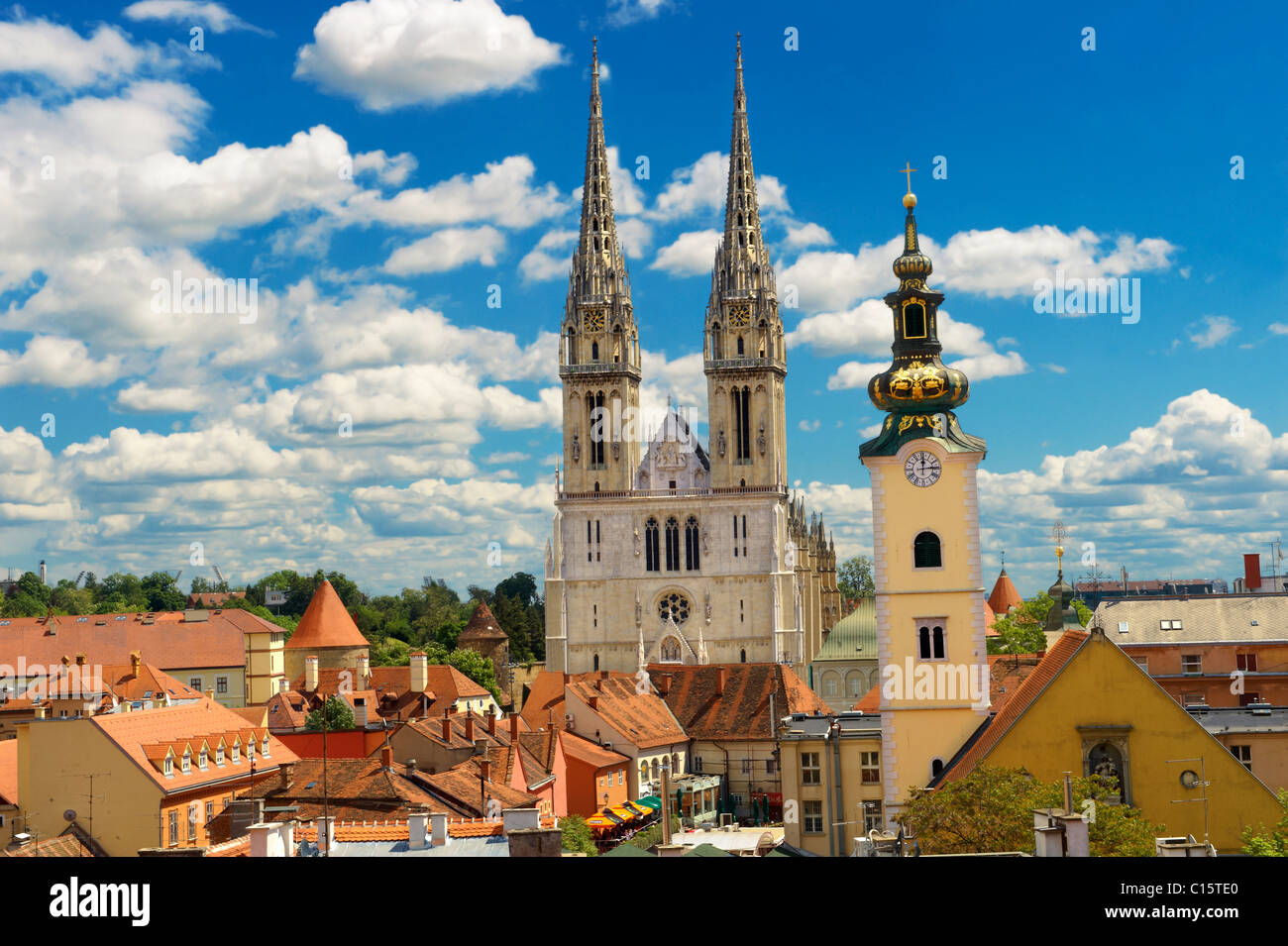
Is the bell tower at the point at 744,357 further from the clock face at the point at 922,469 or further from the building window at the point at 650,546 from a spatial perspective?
the clock face at the point at 922,469

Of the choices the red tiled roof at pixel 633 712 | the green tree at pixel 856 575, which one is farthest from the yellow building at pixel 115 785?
the green tree at pixel 856 575

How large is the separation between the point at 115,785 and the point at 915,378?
923 inches

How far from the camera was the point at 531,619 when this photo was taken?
155m

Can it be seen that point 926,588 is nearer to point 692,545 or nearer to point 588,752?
point 588,752

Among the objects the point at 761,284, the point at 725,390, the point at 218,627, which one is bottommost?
the point at 218,627

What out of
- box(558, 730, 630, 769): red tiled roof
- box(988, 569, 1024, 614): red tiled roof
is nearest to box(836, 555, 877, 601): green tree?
box(988, 569, 1024, 614): red tiled roof

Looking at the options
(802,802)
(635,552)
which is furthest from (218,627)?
(802,802)

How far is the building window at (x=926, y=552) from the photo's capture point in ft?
115

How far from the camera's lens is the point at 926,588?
3516 cm

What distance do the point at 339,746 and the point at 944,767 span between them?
31329 mm

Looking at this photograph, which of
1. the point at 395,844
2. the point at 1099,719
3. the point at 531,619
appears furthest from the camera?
the point at 531,619

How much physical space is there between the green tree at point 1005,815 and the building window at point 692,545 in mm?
73540
